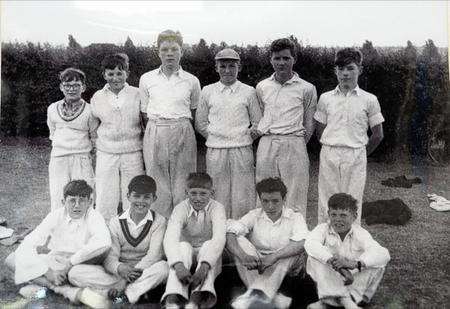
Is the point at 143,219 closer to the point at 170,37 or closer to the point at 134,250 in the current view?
the point at 134,250

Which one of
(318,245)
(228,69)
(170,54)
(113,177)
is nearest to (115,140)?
(113,177)

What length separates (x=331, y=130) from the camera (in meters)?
3.38

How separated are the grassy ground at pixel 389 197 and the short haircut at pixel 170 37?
1.15m

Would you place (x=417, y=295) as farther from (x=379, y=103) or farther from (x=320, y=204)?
(x=379, y=103)

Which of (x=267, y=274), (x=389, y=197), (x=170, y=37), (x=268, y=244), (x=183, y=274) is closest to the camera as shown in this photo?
(x=183, y=274)

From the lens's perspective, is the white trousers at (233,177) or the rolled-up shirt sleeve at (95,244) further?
the white trousers at (233,177)

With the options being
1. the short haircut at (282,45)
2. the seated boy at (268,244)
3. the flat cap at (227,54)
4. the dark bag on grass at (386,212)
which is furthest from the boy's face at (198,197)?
the dark bag on grass at (386,212)

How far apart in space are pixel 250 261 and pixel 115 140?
1261mm

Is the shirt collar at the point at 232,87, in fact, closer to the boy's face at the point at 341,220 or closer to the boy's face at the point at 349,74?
the boy's face at the point at 349,74

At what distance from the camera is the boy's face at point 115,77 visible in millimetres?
3451

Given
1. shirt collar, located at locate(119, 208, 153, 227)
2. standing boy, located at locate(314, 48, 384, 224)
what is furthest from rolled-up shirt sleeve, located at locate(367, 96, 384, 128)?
shirt collar, located at locate(119, 208, 153, 227)

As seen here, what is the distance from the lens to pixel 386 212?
3783 mm

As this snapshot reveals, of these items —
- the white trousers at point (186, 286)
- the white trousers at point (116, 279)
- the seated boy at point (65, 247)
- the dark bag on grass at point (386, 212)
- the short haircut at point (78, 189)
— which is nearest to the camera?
the white trousers at point (186, 286)

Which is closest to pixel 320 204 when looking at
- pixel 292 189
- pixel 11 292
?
pixel 292 189
